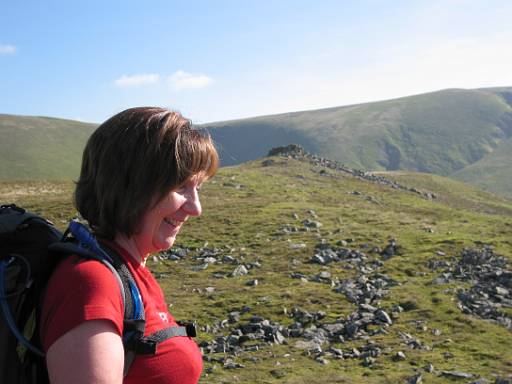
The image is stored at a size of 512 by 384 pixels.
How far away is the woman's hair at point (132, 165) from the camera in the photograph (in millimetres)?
3705

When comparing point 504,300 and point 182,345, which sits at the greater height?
point 182,345

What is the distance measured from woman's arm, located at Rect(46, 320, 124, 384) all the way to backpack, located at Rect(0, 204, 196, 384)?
236 mm

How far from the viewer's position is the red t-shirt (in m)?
2.96

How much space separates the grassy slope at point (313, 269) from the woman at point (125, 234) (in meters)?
10.8

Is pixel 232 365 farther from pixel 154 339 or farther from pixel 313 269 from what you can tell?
pixel 154 339

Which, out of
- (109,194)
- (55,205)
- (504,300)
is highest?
(109,194)

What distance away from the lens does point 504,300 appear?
835 inches

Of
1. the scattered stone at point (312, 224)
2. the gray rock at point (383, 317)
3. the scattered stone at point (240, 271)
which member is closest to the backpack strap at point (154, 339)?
the gray rock at point (383, 317)

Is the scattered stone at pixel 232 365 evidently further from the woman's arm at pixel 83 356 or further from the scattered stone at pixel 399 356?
the woman's arm at pixel 83 356

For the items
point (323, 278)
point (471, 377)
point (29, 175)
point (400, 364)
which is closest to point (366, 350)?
point (400, 364)

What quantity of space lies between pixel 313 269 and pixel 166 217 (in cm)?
2207

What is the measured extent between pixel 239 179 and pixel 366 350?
136ft

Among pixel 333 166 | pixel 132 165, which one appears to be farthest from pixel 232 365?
pixel 333 166

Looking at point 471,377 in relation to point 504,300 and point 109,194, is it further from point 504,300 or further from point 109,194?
point 109,194
